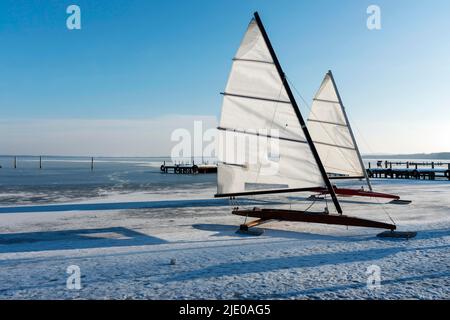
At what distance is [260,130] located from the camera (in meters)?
10.4

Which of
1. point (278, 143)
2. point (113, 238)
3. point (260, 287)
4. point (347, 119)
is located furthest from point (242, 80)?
point (347, 119)

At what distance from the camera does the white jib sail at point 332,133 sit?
18.0 metres

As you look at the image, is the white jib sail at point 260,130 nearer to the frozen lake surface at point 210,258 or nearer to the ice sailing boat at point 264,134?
the ice sailing boat at point 264,134

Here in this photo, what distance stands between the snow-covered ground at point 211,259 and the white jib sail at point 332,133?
5.78 m

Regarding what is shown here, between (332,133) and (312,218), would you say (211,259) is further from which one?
(332,133)

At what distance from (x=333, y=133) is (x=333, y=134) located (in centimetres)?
5

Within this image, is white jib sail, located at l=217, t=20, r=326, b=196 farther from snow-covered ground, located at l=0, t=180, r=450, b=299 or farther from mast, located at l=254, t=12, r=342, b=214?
snow-covered ground, located at l=0, t=180, r=450, b=299

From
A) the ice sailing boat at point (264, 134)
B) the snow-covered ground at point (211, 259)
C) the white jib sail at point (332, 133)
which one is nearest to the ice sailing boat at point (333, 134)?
the white jib sail at point (332, 133)

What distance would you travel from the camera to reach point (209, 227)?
10.7 m
